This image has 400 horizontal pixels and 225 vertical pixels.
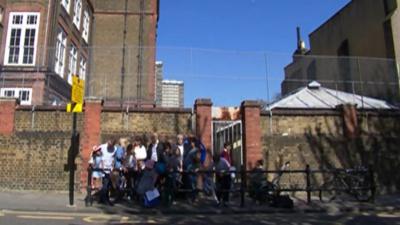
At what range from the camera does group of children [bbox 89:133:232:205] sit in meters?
11.5

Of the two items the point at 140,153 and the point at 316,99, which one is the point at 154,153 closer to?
the point at 140,153

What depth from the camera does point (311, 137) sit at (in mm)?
15672

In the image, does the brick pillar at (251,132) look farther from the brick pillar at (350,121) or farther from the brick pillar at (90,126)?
the brick pillar at (90,126)

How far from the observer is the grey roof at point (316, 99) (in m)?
20.5

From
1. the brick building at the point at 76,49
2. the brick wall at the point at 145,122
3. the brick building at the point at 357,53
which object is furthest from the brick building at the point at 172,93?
the brick building at the point at 357,53

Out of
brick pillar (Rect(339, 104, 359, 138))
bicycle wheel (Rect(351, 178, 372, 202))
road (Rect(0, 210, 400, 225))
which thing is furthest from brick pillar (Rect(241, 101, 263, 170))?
road (Rect(0, 210, 400, 225))

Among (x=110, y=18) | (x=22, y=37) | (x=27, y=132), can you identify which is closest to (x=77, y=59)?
(x=22, y=37)

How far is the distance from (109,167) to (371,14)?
24.0m

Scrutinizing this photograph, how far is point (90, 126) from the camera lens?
14.9m

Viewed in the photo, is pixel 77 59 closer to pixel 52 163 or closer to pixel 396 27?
pixel 52 163

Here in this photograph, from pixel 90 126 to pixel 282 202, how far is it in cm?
689

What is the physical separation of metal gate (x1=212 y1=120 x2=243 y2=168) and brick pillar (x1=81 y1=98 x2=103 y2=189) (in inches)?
157

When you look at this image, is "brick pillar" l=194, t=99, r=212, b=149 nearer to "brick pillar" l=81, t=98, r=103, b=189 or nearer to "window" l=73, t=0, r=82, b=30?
"brick pillar" l=81, t=98, r=103, b=189

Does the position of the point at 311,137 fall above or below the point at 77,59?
below
